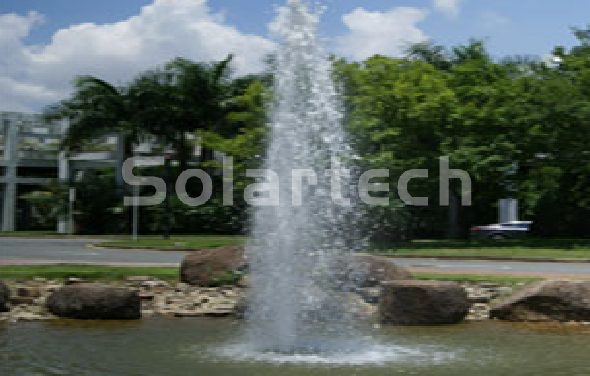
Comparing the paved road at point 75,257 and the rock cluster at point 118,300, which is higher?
the paved road at point 75,257

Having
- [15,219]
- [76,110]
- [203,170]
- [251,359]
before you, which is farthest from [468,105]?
[15,219]

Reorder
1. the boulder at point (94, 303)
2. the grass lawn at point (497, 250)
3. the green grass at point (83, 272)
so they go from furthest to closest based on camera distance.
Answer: the grass lawn at point (497, 250) → the green grass at point (83, 272) → the boulder at point (94, 303)

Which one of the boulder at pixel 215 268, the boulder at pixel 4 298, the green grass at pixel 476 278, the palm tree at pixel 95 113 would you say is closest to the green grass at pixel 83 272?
the boulder at pixel 215 268

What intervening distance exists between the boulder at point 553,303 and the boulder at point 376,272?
95.5 inches

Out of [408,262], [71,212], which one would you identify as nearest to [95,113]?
[71,212]

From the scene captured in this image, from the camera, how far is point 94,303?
47.4ft

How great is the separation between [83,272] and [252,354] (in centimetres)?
821

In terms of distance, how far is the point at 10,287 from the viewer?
16234 mm

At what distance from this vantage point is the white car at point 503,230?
44.1m

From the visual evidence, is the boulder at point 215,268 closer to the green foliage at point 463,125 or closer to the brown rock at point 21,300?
the brown rock at point 21,300

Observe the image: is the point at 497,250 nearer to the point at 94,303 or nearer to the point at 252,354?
the point at 94,303

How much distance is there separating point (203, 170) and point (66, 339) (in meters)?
33.6

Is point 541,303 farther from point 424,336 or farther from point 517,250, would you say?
point 517,250

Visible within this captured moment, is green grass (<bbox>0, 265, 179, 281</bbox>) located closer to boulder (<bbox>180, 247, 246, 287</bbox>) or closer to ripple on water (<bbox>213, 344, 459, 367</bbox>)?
boulder (<bbox>180, 247, 246, 287</bbox>)
